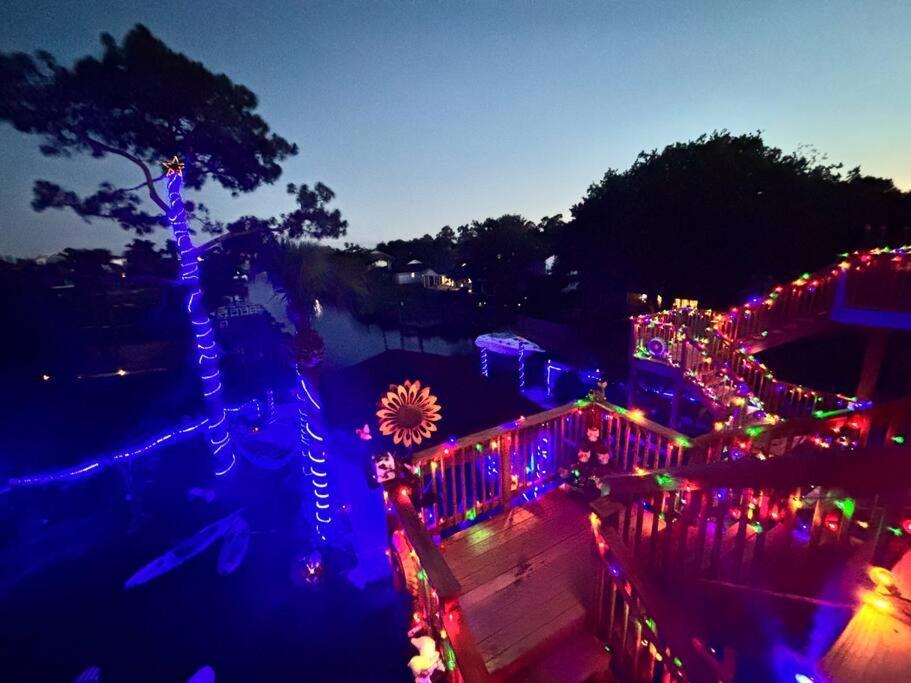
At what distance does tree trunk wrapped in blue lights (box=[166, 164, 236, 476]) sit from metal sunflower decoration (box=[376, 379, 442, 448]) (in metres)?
6.73

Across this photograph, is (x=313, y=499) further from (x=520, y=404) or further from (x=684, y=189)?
(x=684, y=189)

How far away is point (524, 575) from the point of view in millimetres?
3928

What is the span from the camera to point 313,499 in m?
7.16

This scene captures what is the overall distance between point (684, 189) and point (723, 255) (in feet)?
9.90

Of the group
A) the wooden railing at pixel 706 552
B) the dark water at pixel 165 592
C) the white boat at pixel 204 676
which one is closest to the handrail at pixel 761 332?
the wooden railing at pixel 706 552

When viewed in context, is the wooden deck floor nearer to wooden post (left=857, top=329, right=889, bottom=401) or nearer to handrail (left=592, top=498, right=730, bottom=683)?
handrail (left=592, top=498, right=730, bottom=683)

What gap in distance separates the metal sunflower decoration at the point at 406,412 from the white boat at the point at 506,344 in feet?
41.8

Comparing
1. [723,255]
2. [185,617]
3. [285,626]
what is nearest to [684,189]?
[723,255]

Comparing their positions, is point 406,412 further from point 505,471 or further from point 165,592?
point 165,592

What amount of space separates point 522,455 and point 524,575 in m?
1.50

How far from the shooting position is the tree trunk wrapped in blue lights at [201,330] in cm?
873

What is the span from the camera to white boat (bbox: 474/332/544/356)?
17.4 m

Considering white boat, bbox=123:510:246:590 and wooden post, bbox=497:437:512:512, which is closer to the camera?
wooden post, bbox=497:437:512:512

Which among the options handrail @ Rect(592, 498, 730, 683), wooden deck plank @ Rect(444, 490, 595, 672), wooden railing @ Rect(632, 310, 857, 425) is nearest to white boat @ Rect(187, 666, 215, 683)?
wooden deck plank @ Rect(444, 490, 595, 672)
